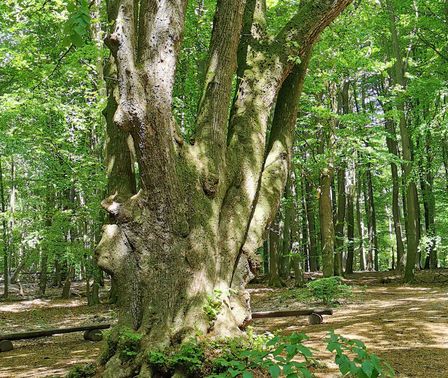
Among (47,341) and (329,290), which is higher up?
(329,290)

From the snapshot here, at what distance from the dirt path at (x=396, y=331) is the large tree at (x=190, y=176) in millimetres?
1395

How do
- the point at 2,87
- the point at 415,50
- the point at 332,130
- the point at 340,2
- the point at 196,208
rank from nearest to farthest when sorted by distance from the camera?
the point at 196,208 < the point at 340,2 < the point at 332,130 < the point at 2,87 < the point at 415,50

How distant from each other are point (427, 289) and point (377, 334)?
774 centimetres

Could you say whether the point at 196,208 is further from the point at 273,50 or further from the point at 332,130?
the point at 332,130

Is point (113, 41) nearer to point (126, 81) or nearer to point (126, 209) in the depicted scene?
point (126, 81)

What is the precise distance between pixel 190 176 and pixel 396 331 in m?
4.17

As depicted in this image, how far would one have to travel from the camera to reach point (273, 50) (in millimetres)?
5609

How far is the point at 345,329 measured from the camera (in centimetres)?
702

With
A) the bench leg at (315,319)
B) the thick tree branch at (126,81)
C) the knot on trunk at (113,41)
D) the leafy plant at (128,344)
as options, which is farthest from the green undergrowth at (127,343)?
the bench leg at (315,319)

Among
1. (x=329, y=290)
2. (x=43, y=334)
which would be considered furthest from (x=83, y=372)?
(x=329, y=290)

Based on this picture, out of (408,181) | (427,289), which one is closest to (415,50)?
(408,181)

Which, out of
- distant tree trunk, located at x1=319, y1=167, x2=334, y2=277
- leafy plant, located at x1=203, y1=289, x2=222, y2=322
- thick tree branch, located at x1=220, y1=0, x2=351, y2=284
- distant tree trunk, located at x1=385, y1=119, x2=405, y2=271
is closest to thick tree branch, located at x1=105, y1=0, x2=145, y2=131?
thick tree branch, located at x1=220, y1=0, x2=351, y2=284

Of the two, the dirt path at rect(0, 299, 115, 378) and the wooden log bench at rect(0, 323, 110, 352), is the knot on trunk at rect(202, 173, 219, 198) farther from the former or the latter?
the wooden log bench at rect(0, 323, 110, 352)

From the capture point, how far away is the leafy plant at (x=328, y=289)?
399 inches
